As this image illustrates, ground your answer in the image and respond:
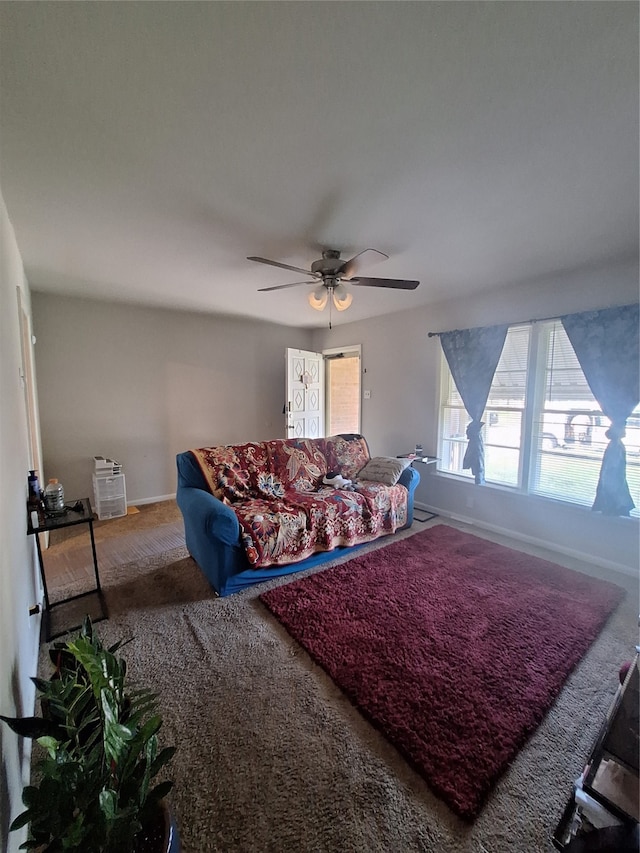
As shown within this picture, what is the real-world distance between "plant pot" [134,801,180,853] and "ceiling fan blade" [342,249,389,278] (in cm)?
245

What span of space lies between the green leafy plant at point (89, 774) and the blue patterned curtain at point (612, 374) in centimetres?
337

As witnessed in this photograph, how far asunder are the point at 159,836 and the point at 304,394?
14.5ft

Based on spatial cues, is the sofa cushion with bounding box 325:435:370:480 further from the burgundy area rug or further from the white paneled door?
the white paneled door

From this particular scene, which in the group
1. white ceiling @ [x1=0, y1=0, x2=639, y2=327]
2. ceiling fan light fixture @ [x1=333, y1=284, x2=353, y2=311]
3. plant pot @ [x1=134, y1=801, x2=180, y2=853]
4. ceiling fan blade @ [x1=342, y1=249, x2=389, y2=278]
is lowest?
plant pot @ [x1=134, y1=801, x2=180, y2=853]

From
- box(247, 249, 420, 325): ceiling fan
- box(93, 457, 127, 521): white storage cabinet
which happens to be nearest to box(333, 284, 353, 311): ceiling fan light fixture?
box(247, 249, 420, 325): ceiling fan

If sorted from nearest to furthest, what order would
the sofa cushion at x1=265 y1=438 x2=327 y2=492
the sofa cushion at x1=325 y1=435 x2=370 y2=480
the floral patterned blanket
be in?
the floral patterned blanket → the sofa cushion at x1=265 y1=438 x2=327 y2=492 → the sofa cushion at x1=325 y1=435 x2=370 y2=480

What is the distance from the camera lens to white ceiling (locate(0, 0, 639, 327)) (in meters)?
0.97

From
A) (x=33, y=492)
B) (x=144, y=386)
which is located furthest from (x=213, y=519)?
→ (x=144, y=386)

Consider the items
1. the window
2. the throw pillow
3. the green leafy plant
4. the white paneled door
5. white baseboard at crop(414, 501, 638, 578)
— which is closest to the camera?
the green leafy plant

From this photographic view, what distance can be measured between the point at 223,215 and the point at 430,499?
11.8ft

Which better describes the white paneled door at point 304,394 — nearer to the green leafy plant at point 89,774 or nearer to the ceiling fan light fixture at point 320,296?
the ceiling fan light fixture at point 320,296

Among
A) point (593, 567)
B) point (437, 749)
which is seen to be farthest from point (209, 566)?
point (593, 567)

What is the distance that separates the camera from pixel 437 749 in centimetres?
136

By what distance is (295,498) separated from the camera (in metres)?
2.96
